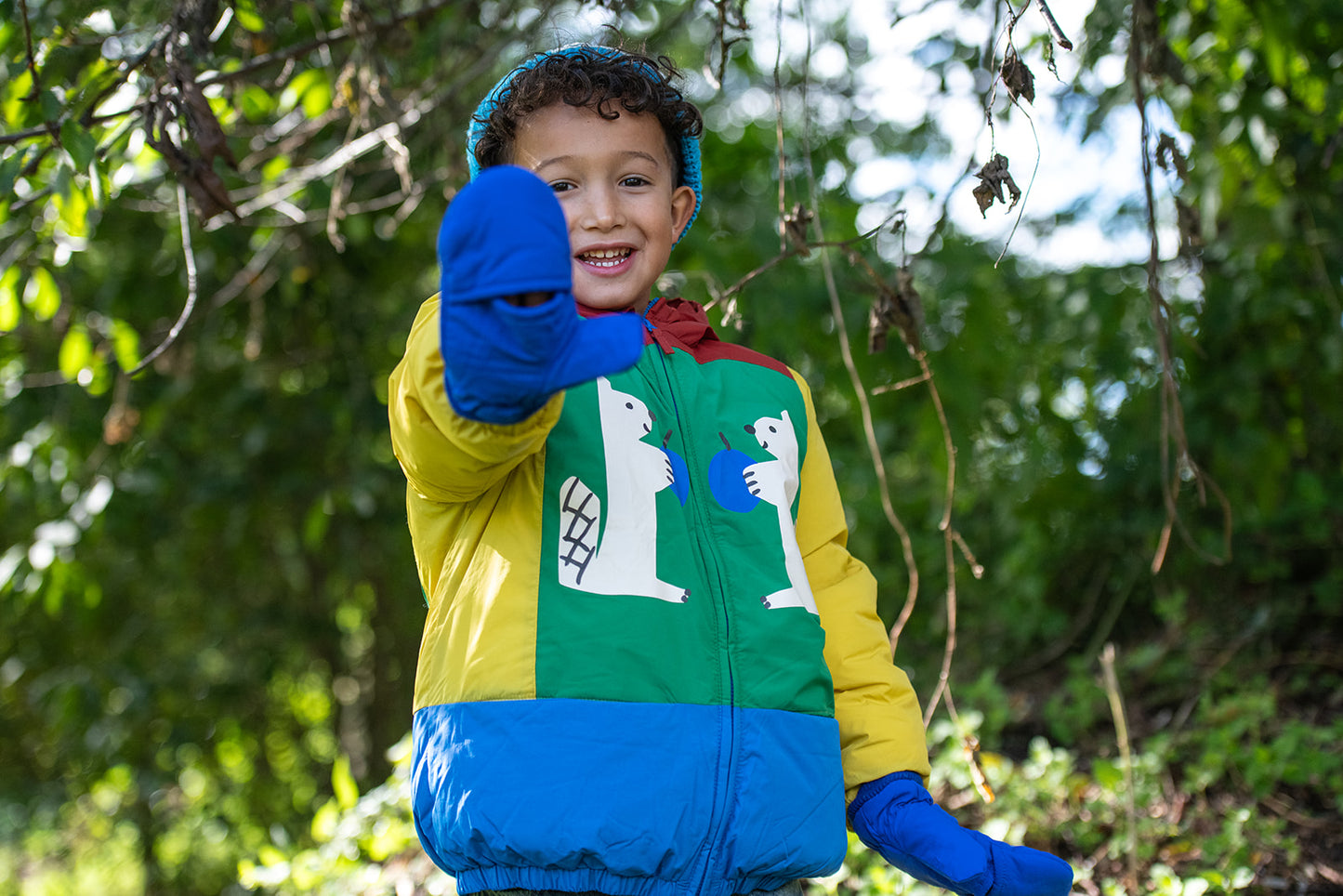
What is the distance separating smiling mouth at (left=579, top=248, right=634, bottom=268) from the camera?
4.81ft

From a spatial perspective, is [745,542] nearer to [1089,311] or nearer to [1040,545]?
[1089,311]

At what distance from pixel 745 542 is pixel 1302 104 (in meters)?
2.62

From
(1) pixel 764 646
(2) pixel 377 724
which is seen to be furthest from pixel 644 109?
(2) pixel 377 724

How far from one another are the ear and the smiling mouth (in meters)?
0.22

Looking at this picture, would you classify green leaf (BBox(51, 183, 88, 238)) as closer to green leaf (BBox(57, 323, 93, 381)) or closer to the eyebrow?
the eyebrow

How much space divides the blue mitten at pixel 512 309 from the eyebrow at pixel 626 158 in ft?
1.48

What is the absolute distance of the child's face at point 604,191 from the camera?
1.45 metres

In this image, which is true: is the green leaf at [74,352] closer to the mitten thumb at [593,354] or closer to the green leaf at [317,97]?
the green leaf at [317,97]

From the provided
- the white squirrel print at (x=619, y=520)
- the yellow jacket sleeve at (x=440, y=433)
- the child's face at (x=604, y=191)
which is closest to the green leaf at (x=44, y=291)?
the child's face at (x=604, y=191)

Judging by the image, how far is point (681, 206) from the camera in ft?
5.63

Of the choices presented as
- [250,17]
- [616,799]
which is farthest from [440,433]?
[250,17]

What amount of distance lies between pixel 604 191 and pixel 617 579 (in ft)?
1.83

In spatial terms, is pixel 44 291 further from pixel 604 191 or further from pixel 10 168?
pixel 604 191

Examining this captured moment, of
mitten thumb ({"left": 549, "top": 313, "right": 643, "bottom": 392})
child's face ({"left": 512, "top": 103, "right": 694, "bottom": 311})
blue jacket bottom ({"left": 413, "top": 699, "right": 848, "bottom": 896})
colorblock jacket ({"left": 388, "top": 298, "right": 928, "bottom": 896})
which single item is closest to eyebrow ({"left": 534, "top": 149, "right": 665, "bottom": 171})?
child's face ({"left": 512, "top": 103, "right": 694, "bottom": 311})
